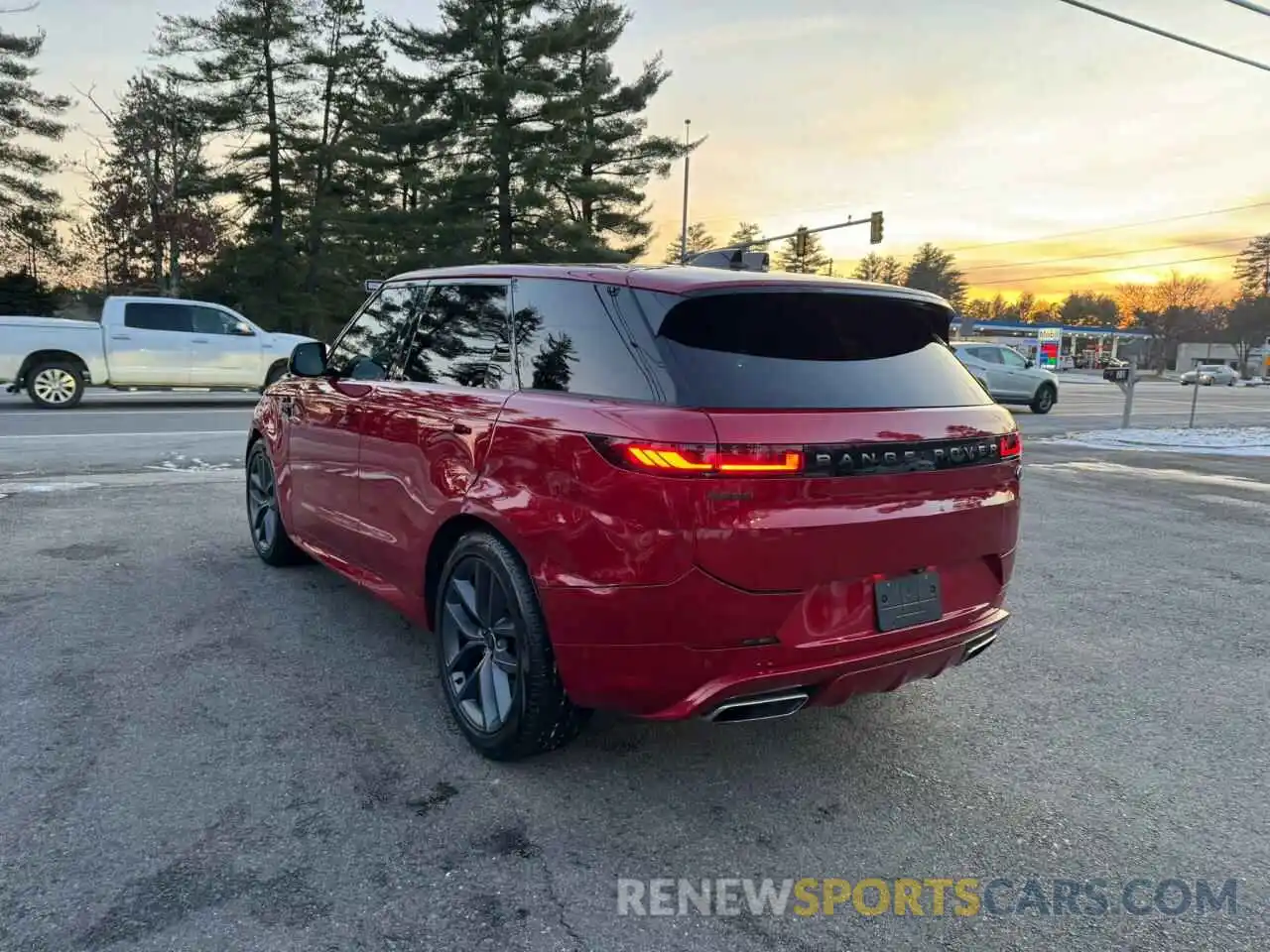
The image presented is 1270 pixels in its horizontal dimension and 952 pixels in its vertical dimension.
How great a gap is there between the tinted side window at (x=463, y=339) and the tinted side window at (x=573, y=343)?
0.10m

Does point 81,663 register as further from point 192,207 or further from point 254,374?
point 192,207

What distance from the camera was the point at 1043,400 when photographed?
833 inches

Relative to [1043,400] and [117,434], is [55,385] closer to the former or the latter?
[117,434]

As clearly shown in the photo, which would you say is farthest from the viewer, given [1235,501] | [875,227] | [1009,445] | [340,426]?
[875,227]

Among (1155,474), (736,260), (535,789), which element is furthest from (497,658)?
(1155,474)

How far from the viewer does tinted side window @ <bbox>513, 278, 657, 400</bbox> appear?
2648 millimetres

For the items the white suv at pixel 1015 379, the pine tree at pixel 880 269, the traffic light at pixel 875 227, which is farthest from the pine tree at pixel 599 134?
the pine tree at pixel 880 269

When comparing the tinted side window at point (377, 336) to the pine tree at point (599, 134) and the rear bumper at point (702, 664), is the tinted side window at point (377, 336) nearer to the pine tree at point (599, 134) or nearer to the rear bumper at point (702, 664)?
the rear bumper at point (702, 664)

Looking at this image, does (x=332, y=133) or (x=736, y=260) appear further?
(x=332, y=133)

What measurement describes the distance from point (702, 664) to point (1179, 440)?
50.4 ft

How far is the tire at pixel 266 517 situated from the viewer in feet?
16.9

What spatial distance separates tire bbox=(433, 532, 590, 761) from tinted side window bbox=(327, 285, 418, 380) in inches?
45.4

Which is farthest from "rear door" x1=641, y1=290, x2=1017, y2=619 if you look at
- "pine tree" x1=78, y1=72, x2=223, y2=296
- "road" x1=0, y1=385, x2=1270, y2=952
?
"pine tree" x1=78, y1=72, x2=223, y2=296

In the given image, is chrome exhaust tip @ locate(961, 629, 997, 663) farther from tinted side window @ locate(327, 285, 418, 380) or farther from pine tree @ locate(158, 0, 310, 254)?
pine tree @ locate(158, 0, 310, 254)
